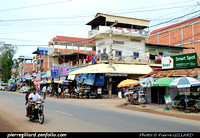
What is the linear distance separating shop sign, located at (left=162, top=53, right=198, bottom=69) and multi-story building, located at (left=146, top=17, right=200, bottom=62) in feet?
88.8

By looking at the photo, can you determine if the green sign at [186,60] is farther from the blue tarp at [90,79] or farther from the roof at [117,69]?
the blue tarp at [90,79]

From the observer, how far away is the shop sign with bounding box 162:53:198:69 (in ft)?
53.9

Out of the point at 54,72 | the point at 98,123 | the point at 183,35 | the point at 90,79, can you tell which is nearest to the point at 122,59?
the point at 90,79

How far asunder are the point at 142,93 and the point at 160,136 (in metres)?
14.0

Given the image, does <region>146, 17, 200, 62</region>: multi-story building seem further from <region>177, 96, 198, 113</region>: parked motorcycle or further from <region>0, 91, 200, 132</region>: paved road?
<region>0, 91, 200, 132</region>: paved road

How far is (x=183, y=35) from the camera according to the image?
48.1m

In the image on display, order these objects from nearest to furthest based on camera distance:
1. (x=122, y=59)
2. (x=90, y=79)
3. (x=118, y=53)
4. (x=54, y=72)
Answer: (x=90, y=79), (x=122, y=59), (x=118, y=53), (x=54, y=72)

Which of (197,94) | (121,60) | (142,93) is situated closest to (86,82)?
(121,60)

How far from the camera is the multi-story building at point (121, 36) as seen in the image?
34.6 m

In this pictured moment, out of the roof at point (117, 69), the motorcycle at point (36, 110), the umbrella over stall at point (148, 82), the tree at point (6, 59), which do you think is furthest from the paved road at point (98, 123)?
the tree at point (6, 59)

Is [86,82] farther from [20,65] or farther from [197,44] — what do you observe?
[20,65]

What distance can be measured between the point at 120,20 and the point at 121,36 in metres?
2.83

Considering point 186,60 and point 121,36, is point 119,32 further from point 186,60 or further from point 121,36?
point 186,60

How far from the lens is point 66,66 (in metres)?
41.8
